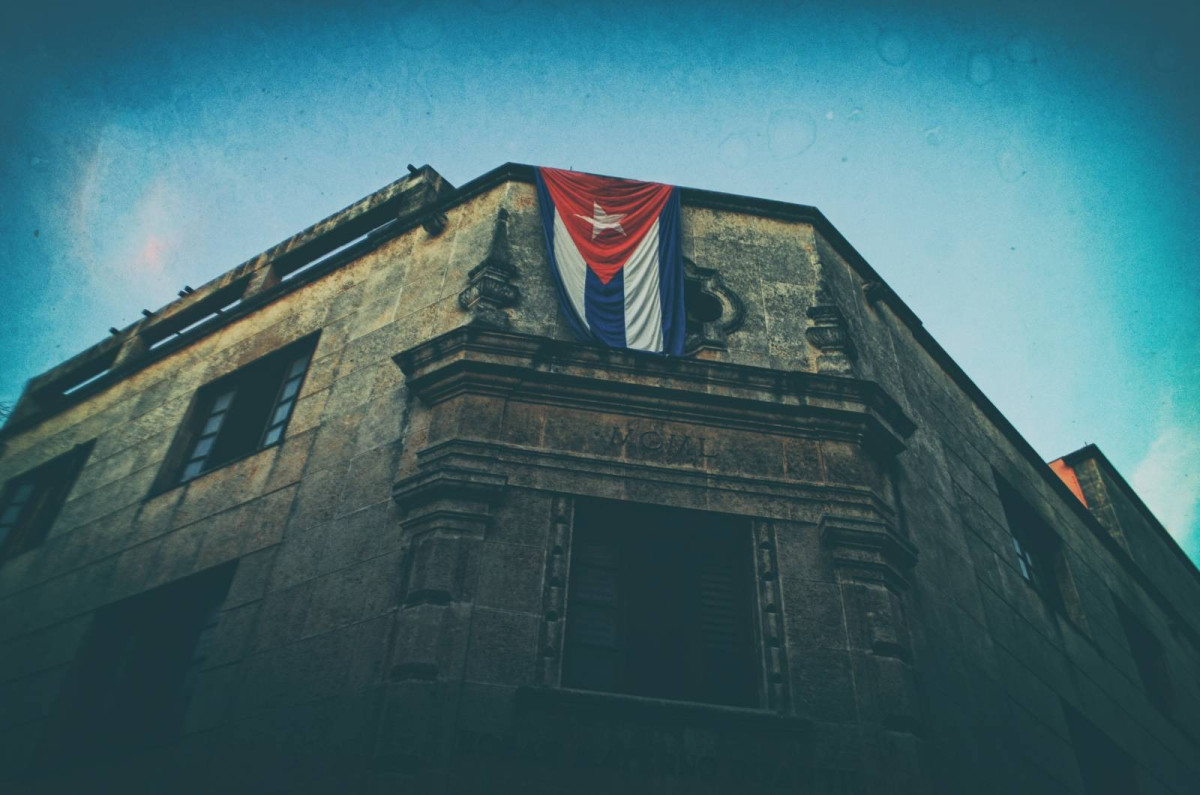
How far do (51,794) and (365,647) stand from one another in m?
4.87

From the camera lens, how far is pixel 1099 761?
1305 centimetres

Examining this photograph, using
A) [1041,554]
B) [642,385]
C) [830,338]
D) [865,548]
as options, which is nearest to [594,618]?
[642,385]

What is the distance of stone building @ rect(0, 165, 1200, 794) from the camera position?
7.83 metres

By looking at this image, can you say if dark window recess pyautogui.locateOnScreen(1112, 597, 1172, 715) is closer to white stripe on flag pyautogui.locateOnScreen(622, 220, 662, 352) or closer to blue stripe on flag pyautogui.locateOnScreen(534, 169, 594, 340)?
white stripe on flag pyautogui.locateOnScreen(622, 220, 662, 352)

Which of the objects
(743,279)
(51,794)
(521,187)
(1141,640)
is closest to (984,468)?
(743,279)

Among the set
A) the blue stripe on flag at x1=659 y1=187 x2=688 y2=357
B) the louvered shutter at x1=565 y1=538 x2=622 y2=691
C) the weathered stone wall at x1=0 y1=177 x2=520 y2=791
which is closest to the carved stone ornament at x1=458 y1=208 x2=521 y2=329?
the weathered stone wall at x1=0 y1=177 x2=520 y2=791

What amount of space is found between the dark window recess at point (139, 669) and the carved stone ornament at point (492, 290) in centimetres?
442

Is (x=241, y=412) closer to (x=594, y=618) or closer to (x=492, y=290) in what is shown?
(x=492, y=290)

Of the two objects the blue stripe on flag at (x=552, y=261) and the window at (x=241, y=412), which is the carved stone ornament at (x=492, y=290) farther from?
the window at (x=241, y=412)

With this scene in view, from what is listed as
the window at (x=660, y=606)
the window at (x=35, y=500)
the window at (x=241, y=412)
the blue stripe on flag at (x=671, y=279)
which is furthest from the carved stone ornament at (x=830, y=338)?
the window at (x=35, y=500)

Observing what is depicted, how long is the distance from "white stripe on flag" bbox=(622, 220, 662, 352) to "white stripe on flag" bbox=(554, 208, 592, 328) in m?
0.58

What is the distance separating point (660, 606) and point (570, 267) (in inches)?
189

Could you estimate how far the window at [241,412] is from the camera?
12641 mm

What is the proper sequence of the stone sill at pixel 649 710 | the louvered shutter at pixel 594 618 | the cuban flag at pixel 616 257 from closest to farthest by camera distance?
the stone sill at pixel 649 710 < the louvered shutter at pixel 594 618 < the cuban flag at pixel 616 257
